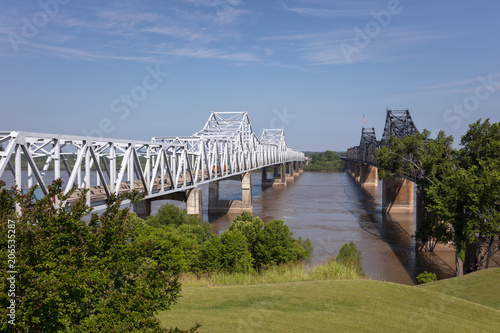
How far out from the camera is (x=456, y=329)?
12047mm

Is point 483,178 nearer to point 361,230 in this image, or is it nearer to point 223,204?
point 361,230

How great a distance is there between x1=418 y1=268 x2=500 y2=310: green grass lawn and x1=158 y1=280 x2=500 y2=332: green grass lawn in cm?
313

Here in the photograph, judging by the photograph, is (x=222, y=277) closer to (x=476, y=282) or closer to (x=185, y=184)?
(x=476, y=282)

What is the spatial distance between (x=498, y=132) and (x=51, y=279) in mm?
29325

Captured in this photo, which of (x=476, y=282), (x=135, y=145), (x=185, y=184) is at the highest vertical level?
(x=135, y=145)

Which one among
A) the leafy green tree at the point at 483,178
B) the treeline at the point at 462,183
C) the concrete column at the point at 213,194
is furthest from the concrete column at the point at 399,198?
the leafy green tree at the point at 483,178

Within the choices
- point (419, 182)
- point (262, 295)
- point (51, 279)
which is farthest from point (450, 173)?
point (51, 279)

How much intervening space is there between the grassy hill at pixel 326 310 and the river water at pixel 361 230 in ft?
40.9

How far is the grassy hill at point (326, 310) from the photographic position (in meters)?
11.8

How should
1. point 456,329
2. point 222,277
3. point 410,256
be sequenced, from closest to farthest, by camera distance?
point 456,329 → point 222,277 → point 410,256

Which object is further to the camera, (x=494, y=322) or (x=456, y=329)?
(x=494, y=322)

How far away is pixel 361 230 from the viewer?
46.1 m

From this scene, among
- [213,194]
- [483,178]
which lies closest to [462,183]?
[483,178]

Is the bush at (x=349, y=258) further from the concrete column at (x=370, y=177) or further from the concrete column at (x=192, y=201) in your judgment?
the concrete column at (x=370, y=177)
